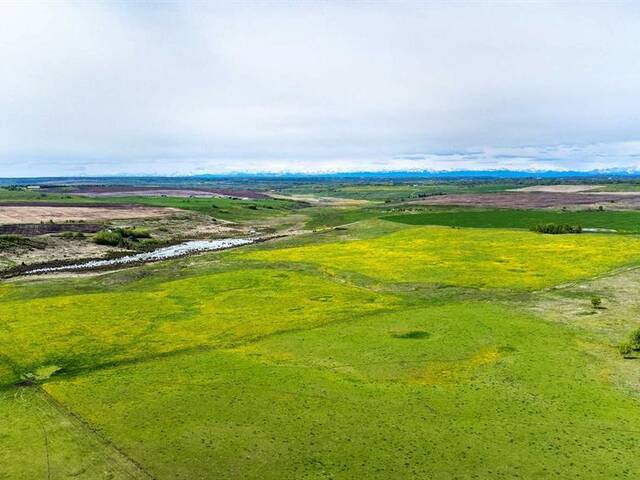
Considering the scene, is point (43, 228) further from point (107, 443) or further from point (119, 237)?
point (107, 443)

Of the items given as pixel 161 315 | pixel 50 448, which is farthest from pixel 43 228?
pixel 50 448

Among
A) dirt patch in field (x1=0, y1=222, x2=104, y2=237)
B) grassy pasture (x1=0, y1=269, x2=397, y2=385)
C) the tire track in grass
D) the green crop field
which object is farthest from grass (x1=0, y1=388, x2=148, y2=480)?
dirt patch in field (x1=0, y1=222, x2=104, y2=237)

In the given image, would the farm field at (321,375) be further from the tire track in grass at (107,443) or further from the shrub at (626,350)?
the shrub at (626,350)

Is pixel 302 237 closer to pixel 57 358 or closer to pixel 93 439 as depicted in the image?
pixel 57 358

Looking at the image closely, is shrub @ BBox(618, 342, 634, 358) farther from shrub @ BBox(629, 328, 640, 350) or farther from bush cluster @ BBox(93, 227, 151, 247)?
bush cluster @ BBox(93, 227, 151, 247)

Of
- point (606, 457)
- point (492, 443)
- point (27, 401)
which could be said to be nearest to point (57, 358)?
point (27, 401)

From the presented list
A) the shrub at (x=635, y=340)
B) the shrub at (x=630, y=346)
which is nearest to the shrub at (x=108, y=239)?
the shrub at (x=630, y=346)

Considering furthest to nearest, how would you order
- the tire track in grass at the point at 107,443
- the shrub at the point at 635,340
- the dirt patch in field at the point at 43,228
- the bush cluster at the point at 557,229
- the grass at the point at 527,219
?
1. the grass at the point at 527,219
2. the bush cluster at the point at 557,229
3. the dirt patch in field at the point at 43,228
4. the shrub at the point at 635,340
5. the tire track in grass at the point at 107,443
